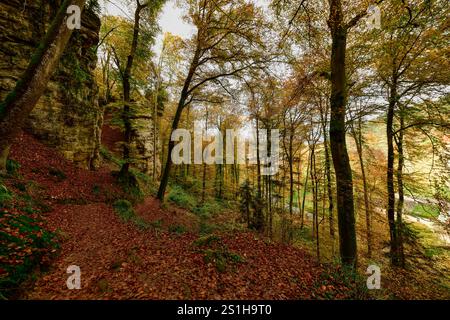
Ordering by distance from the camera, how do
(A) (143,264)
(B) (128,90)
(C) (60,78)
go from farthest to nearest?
1. (B) (128,90)
2. (C) (60,78)
3. (A) (143,264)

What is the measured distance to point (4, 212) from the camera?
3844 mm

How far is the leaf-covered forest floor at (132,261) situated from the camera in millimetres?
3113

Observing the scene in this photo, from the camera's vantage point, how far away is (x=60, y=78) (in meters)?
8.98

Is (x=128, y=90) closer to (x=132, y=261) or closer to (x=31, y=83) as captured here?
(x=31, y=83)

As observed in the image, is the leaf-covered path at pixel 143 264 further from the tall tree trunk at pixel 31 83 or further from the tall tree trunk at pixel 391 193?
the tall tree trunk at pixel 391 193

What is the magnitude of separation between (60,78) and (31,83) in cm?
565

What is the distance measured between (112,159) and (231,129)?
12609 millimetres

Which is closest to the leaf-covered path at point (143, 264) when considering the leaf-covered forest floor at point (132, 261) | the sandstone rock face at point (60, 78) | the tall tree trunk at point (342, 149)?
the leaf-covered forest floor at point (132, 261)

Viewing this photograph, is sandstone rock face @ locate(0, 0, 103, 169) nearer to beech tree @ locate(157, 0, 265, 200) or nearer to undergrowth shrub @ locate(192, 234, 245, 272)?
beech tree @ locate(157, 0, 265, 200)

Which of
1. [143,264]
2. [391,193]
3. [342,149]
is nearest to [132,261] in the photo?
[143,264]

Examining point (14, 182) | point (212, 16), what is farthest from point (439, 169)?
point (14, 182)

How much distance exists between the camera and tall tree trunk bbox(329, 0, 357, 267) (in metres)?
4.68

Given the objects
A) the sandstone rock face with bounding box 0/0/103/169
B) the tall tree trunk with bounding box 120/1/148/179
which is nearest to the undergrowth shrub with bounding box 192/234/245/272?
the tall tree trunk with bounding box 120/1/148/179
